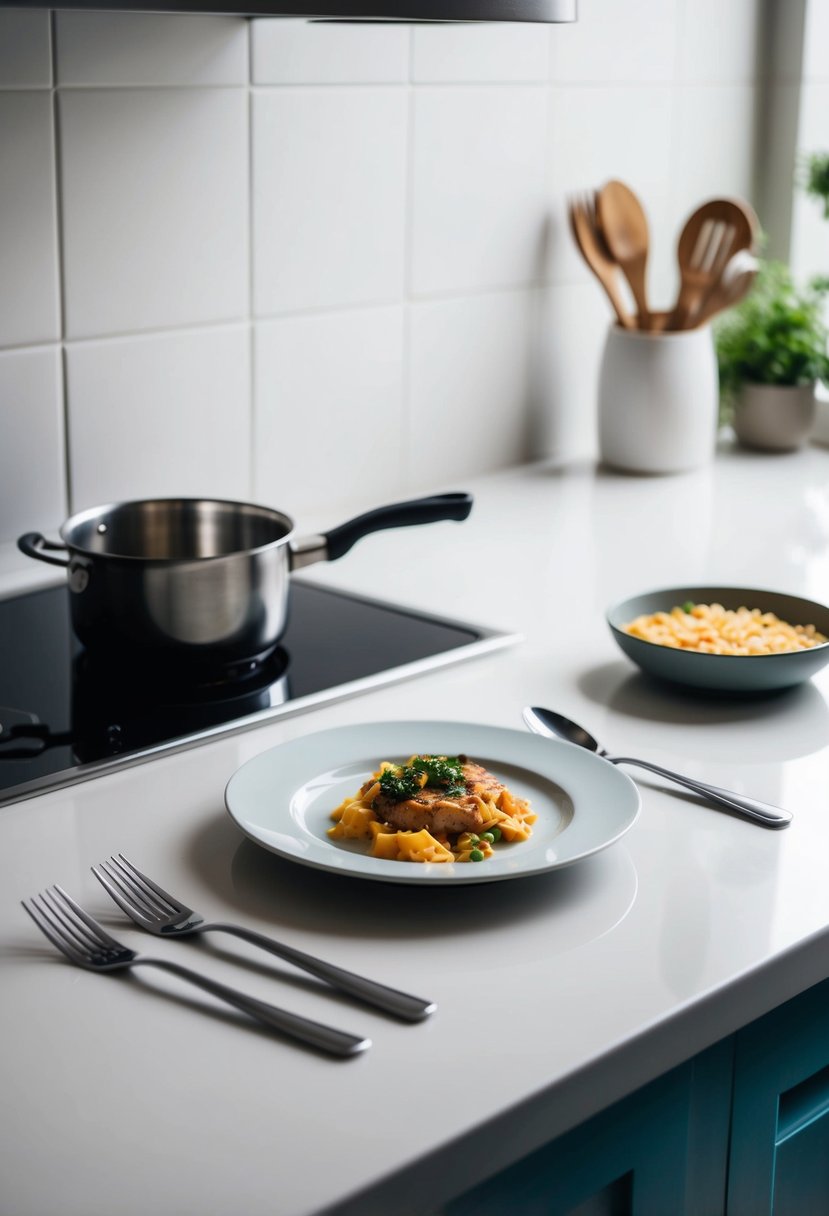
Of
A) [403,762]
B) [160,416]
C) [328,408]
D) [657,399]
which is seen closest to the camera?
[403,762]

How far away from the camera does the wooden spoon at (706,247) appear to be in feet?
5.96

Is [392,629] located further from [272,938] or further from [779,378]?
[779,378]

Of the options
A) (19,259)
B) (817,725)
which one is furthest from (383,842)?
(19,259)

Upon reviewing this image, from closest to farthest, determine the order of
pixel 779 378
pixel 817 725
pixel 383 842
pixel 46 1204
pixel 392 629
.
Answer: pixel 46 1204 < pixel 383 842 < pixel 817 725 < pixel 392 629 < pixel 779 378

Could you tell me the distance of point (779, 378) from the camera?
190cm

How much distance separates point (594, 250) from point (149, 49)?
657 millimetres

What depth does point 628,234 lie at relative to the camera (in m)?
1.81

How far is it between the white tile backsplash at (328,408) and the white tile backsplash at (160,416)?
3cm

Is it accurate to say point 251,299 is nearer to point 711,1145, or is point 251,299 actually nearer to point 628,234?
point 628,234

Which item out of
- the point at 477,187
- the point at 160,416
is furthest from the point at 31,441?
the point at 477,187

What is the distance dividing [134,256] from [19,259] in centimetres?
12

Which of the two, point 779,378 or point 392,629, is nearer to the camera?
point 392,629

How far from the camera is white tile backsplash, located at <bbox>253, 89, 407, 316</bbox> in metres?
1.47

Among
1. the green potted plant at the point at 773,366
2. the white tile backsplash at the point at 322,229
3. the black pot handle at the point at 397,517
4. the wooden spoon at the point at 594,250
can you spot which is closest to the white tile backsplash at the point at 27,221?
the white tile backsplash at the point at 322,229
